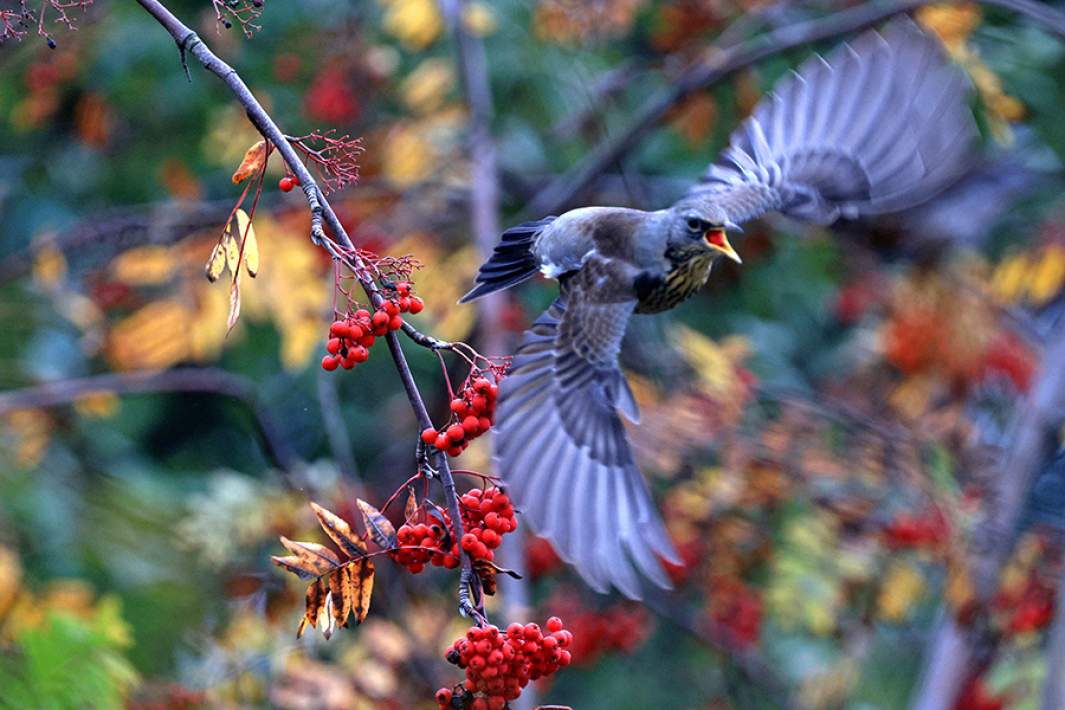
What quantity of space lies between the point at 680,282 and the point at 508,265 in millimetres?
339

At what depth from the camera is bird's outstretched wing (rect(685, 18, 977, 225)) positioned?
2.54m

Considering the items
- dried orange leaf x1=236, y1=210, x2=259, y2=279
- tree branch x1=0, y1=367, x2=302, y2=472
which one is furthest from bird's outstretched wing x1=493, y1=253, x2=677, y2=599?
tree branch x1=0, y1=367, x2=302, y2=472

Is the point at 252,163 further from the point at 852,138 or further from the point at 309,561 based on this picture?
the point at 852,138

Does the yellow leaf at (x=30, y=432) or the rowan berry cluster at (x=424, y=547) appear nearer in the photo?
the rowan berry cluster at (x=424, y=547)

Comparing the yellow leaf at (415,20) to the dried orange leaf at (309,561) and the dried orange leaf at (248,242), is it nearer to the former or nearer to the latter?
the dried orange leaf at (248,242)

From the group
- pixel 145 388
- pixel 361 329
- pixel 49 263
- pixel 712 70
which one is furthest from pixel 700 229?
pixel 49 263

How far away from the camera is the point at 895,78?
256 cm

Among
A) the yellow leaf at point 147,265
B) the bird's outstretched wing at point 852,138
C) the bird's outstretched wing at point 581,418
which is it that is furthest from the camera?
the yellow leaf at point 147,265

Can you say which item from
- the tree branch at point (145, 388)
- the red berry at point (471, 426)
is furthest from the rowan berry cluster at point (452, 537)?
the tree branch at point (145, 388)

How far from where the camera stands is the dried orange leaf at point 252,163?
175cm

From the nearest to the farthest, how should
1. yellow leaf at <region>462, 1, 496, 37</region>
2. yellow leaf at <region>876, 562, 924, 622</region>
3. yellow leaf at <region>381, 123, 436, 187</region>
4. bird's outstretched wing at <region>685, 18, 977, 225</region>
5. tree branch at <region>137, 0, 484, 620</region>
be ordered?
tree branch at <region>137, 0, 484, 620</region>
bird's outstretched wing at <region>685, 18, 977, 225</region>
yellow leaf at <region>462, 1, 496, 37</region>
yellow leaf at <region>876, 562, 924, 622</region>
yellow leaf at <region>381, 123, 436, 187</region>

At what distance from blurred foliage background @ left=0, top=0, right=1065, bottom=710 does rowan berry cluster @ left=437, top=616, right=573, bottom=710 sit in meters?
1.77

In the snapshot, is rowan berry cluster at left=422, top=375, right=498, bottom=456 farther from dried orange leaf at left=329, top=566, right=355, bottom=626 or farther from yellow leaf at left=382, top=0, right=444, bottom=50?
yellow leaf at left=382, top=0, right=444, bottom=50

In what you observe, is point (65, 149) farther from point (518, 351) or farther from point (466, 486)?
point (518, 351)
